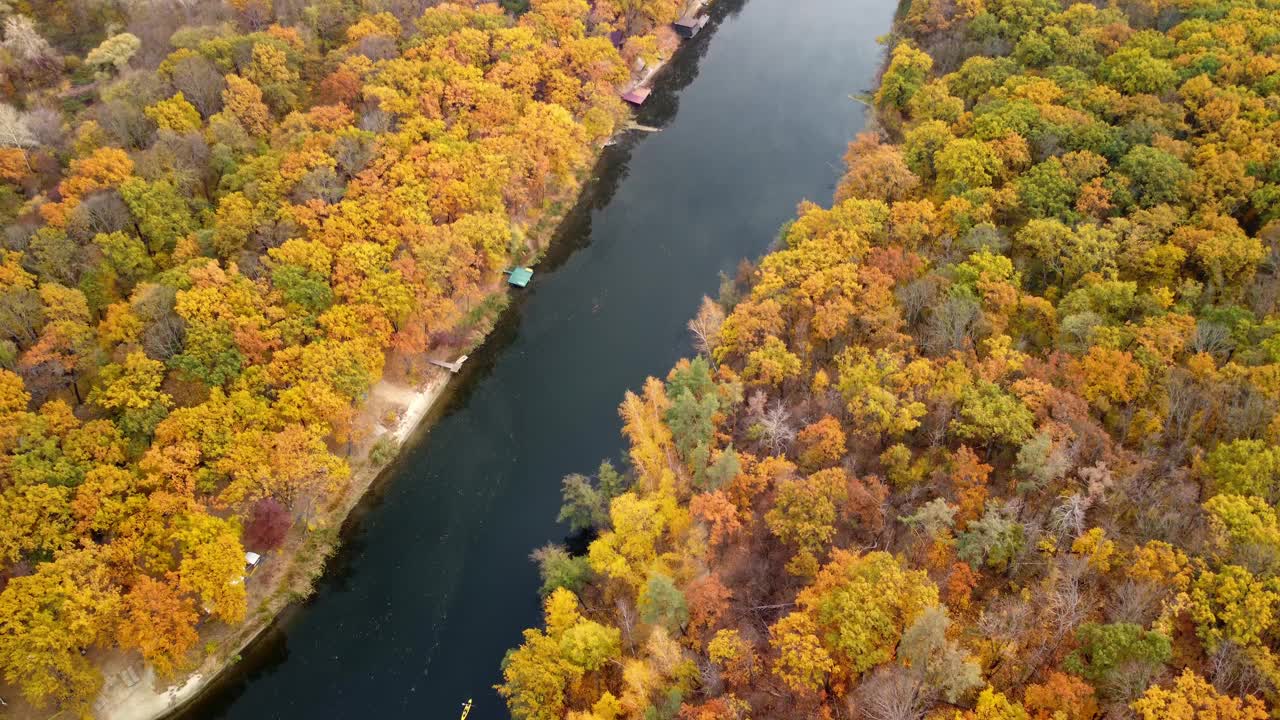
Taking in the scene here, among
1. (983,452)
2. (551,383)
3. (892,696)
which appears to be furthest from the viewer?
(551,383)

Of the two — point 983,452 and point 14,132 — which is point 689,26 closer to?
point 14,132

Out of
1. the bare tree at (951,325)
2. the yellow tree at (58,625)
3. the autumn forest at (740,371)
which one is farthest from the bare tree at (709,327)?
the yellow tree at (58,625)

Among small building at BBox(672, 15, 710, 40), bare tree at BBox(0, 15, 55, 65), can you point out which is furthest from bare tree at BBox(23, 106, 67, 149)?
small building at BBox(672, 15, 710, 40)

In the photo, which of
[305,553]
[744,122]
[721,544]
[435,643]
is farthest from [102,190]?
[744,122]

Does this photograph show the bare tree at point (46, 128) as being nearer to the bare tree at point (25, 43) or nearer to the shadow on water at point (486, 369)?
the bare tree at point (25, 43)

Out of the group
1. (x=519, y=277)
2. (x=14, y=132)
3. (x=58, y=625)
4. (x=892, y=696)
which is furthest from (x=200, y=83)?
(x=892, y=696)

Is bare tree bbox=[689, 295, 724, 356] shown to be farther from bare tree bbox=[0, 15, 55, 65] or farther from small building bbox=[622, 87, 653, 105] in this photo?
bare tree bbox=[0, 15, 55, 65]
